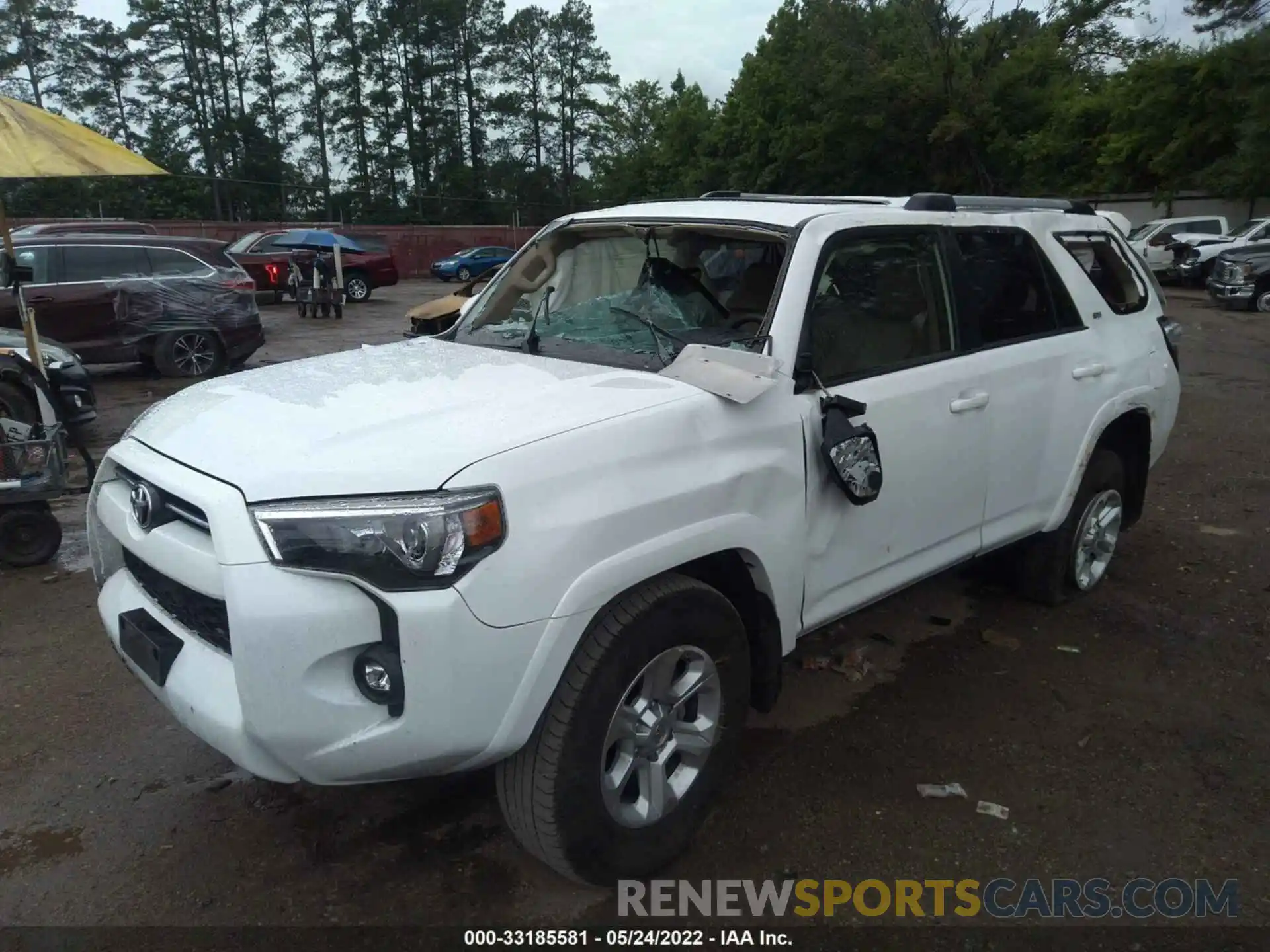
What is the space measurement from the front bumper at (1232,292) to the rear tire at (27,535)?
20.0 meters

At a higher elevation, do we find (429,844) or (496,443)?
(496,443)

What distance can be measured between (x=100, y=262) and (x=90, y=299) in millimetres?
484

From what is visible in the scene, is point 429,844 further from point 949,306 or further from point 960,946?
point 949,306

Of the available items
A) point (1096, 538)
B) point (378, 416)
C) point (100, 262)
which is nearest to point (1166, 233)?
point (1096, 538)

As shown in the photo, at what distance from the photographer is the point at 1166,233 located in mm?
25312

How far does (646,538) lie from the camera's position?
252cm

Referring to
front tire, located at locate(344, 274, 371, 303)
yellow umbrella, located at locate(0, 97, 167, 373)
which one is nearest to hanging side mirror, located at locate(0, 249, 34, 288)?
yellow umbrella, located at locate(0, 97, 167, 373)

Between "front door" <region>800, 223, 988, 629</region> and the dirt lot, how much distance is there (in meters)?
0.61

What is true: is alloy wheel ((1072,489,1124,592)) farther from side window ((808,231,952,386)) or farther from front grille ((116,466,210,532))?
front grille ((116,466,210,532))

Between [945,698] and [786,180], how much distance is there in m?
33.6

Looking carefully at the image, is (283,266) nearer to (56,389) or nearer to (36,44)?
(56,389)

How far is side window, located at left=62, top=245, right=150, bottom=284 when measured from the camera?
36.9 ft

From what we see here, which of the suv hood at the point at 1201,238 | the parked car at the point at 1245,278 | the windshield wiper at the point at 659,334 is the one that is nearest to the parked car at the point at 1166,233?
the suv hood at the point at 1201,238

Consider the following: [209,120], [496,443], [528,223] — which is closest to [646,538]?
[496,443]
